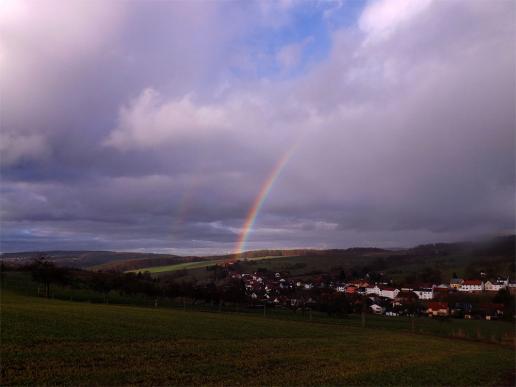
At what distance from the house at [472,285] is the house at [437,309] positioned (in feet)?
188

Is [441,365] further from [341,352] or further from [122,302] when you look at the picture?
[122,302]

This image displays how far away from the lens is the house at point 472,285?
16824cm

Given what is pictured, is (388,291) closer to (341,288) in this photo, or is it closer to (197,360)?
(341,288)

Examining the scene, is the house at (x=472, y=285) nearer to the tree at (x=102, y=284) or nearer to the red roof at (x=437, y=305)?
the red roof at (x=437, y=305)

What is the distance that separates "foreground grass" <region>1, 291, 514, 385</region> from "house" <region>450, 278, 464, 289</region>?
147304 mm

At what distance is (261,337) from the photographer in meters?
41.0

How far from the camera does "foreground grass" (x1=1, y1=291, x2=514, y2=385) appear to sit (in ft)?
66.0

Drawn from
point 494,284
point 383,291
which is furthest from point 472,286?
point 383,291

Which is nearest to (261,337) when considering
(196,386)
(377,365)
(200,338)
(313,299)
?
(200,338)

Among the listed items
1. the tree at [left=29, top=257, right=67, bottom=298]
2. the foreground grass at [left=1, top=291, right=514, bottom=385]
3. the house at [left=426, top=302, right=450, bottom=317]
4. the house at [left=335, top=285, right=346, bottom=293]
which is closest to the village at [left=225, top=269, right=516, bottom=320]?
the house at [left=426, top=302, right=450, bottom=317]

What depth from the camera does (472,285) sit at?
172 metres

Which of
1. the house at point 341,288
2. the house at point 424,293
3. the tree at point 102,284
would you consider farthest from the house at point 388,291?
the tree at point 102,284

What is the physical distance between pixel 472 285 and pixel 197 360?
172261 millimetres

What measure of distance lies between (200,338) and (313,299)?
83157 millimetres
